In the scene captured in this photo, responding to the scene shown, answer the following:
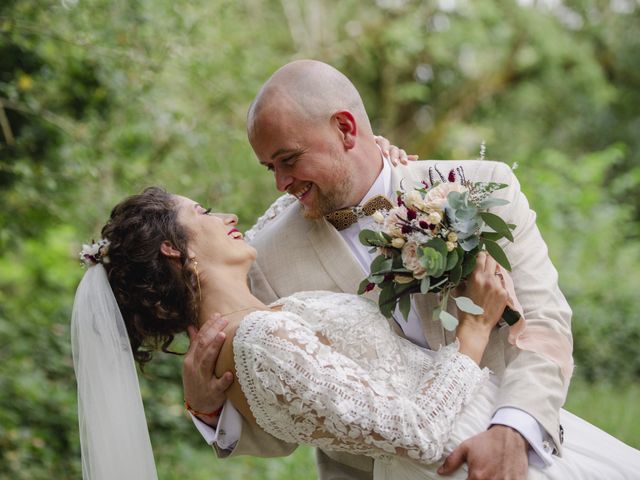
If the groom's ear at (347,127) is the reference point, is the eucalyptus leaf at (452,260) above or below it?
below

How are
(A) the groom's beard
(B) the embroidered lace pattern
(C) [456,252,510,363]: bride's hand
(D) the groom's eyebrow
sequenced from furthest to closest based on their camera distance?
(B) the embroidered lace pattern, (A) the groom's beard, (D) the groom's eyebrow, (C) [456,252,510,363]: bride's hand

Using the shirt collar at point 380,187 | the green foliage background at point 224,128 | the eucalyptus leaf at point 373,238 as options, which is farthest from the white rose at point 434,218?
the green foliage background at point 224,128

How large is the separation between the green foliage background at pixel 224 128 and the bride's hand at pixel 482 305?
74.8 inches

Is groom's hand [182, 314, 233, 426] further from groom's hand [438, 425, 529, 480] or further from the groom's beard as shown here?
groom's hand [438, 425, 529, 480]

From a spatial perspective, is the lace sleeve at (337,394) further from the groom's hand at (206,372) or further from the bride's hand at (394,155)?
the bride's hand at (394,155)

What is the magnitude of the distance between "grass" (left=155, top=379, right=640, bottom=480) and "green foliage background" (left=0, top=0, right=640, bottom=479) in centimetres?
2

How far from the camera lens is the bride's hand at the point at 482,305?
8.72ft

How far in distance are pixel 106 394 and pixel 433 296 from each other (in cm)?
126

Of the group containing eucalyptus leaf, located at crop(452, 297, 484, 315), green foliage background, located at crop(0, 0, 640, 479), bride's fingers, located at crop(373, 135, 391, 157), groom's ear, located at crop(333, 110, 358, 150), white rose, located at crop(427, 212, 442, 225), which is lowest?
green foliage background, located at crop(0, 0, 640, 479)

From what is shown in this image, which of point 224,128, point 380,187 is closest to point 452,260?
point 380,187

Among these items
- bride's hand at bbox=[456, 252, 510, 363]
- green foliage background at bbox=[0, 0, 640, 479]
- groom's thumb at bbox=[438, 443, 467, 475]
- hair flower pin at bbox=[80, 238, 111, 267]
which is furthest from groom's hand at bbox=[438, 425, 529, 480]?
green foliage background at bbox=[0, 0, 640, 479]

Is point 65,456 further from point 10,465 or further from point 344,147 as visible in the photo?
point 344,147

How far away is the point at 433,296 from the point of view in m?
2.94

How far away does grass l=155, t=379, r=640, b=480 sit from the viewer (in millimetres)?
6422
